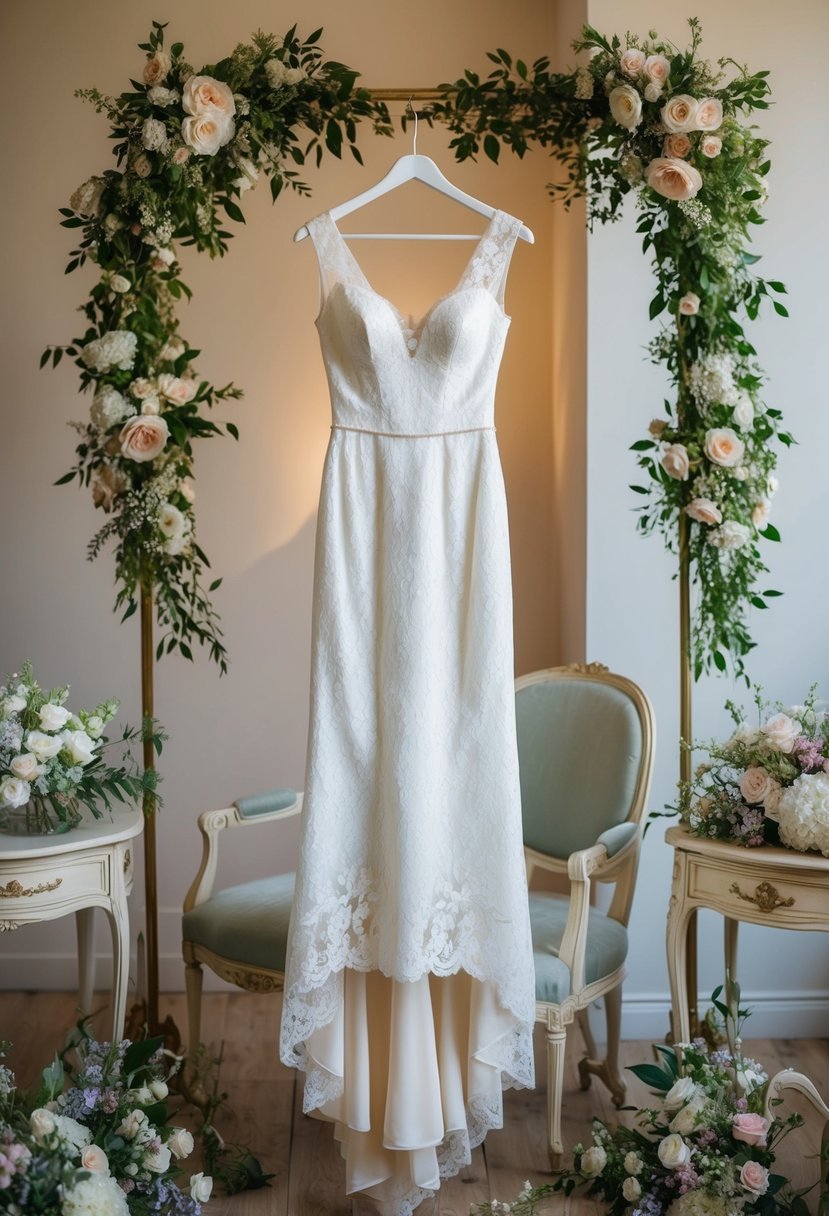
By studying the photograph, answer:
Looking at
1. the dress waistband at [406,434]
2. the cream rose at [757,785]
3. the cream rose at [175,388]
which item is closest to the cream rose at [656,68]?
the dress waistband at [406,434]

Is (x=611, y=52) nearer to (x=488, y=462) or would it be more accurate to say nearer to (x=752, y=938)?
(x=488, y=462)

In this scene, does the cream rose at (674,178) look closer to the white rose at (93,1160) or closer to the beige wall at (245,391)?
the beige wall at (245,391)

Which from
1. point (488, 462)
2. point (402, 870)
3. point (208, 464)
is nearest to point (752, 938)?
point (402, 870)

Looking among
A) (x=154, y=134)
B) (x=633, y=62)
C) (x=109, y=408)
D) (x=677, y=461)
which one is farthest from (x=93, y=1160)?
(x=633, y=62)

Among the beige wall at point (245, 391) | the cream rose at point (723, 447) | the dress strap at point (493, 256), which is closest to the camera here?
the dress strap at point (493, 256)

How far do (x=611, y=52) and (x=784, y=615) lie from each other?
159 cm

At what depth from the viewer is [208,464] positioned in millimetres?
4055

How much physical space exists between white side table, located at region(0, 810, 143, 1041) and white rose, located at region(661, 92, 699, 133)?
6.73 ft

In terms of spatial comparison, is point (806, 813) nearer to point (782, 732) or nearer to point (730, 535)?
point (782, 732)

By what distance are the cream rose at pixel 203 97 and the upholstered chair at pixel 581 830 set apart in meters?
1.64

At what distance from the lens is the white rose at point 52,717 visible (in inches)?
108

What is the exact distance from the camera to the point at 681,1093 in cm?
243

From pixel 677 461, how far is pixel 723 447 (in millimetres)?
113

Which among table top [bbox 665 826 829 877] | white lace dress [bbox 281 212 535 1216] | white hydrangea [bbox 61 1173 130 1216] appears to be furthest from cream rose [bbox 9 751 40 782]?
table top [bbox 665 826 829 877]
